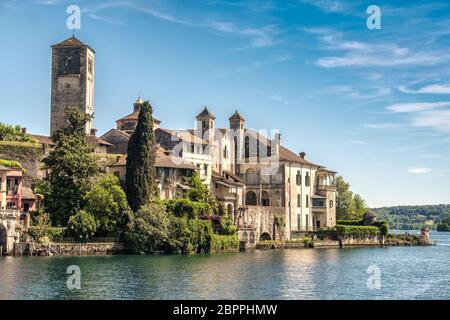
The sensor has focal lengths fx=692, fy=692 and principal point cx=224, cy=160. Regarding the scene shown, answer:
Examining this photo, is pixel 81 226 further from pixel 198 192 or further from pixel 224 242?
pixel 198 192

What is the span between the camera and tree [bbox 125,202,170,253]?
65625 millimetres

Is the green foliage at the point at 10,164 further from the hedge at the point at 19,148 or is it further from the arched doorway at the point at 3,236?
the arched doorway at the point at 3,236

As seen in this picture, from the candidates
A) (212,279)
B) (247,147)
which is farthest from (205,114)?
(212,279)

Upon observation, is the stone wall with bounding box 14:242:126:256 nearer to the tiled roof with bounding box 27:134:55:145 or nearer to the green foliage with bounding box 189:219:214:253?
the green foliage with bounding box 189:219:214:253

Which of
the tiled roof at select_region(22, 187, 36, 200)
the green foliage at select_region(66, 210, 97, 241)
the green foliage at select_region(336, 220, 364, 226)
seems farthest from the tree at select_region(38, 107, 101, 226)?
the green foliage at select_region(336, 220, 364, 226)

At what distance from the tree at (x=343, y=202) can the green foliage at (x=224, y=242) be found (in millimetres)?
43812

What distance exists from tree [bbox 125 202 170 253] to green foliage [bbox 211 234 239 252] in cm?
728

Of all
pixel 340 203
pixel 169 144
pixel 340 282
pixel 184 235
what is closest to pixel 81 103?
pixel 169 144

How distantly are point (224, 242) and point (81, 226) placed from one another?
18018 millimetres

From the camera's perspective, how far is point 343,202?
4690 inches

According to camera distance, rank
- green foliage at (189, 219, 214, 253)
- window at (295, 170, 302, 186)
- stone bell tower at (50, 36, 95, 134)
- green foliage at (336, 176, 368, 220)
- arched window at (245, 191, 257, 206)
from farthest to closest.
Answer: green foliage at (336, 176, 368, 220) < window at (295, 170, 302, 186) < arched window at (245, 191, 257, 206) < stone bell tower at (50, 36, 95, 134) < green foliage at (189, 219, 214, 253)
